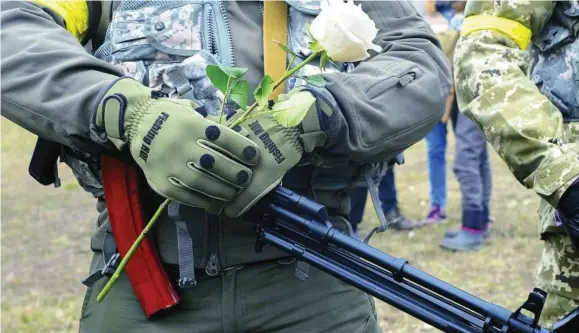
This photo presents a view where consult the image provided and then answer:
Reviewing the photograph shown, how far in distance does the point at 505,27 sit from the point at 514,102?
0.78 ft

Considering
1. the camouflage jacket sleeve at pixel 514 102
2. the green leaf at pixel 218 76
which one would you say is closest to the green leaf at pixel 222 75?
the green leaf at pixel 218 76

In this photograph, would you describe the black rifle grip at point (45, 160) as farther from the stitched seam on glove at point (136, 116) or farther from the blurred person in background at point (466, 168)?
the blurred person in background at point (466, 168)

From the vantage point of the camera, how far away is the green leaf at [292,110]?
1.63 m

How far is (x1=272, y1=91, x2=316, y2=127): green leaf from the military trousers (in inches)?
16.3

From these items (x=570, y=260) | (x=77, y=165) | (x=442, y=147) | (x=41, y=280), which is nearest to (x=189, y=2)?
(x=77, y=165)

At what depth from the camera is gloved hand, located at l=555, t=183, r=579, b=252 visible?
76.5 inches

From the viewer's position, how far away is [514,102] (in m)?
2.16

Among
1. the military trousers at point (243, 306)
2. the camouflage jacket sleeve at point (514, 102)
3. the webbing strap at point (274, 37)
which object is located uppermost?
the webbing strap at point (274, 37)

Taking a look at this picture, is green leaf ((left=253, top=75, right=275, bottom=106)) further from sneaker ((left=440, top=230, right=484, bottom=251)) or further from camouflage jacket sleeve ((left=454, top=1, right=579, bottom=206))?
sneaker ((left=440, top=230, right=484, bottom=251))

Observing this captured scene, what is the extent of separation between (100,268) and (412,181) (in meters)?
7.04

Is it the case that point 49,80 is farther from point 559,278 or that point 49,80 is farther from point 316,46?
point 559,278

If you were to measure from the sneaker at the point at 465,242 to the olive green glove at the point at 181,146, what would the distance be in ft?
14.6

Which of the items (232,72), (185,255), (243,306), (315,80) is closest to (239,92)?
(232,72)

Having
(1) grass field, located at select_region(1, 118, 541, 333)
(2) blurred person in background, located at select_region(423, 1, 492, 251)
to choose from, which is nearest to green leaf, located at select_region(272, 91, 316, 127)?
(1) grass field, located at select_region(1, 118, 541, 333)
